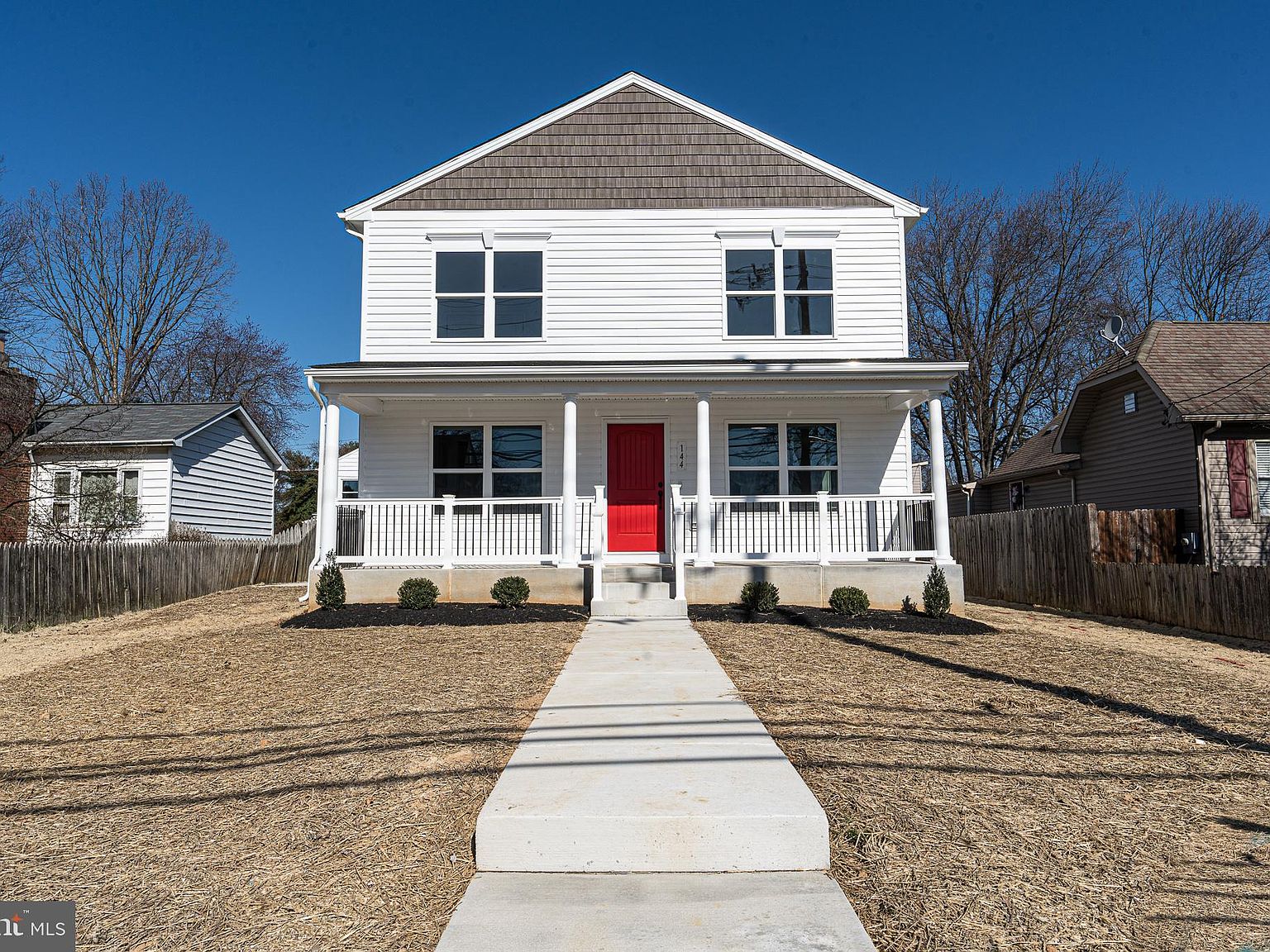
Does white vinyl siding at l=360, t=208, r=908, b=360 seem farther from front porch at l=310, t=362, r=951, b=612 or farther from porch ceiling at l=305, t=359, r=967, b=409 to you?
porch ceiling at l=305, t=359, r=967, b=409

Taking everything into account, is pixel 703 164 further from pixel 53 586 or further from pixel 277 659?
pixel 53 586

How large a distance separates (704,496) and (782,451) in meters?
2.36

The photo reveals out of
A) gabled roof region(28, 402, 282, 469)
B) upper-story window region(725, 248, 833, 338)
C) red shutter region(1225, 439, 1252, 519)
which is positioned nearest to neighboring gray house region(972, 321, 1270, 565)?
red shutter region(1225, 439, 1252, 519)

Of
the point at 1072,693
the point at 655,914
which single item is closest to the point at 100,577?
the point at 655,914

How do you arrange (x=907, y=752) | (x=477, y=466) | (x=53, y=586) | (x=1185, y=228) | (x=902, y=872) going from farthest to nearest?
(x=1185, y=228)
(x=477, y=466)
(x=53, y=586)
(x=907, y=752)
(x=902, y=872)

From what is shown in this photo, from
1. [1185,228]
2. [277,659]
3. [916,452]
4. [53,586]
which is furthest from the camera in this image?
[916,452]

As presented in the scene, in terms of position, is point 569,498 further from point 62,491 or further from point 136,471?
point 62,491

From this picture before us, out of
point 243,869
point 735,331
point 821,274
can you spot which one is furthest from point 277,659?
point 821,274

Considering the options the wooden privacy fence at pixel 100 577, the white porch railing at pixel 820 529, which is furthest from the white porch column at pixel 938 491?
the wooden privacy fence at pixel 100 577

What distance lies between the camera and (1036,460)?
21297mm

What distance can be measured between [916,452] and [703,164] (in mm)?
23638

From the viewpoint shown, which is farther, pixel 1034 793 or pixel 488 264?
pixel 488 264

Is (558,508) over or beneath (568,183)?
beneath

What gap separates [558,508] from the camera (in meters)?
12.5
